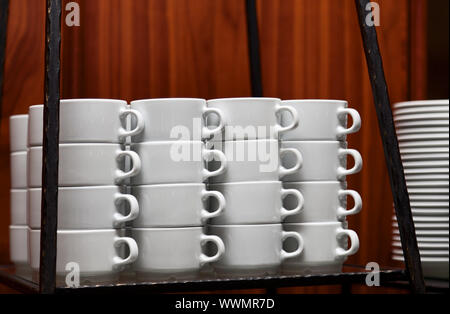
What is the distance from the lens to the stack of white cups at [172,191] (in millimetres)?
609

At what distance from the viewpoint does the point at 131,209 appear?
60cm

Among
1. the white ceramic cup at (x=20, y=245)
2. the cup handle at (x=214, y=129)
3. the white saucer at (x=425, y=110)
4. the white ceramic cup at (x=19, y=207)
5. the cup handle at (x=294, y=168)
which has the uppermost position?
the white saucer at (x=425, y=110)

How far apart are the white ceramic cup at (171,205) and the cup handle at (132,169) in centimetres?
2

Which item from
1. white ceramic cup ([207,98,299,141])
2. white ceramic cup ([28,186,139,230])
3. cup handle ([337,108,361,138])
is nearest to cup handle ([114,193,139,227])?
white ceramic cup ([28,186,139,230])

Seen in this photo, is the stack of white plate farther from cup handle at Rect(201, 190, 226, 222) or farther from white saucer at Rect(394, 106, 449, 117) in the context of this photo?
cup handle at Rect(201, 190, 226, 222)

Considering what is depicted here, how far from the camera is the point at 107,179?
1.99 ft

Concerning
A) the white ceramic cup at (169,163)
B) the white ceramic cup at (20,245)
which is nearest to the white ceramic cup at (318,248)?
the white ceramic cup at (169,163)

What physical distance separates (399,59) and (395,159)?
0.63m

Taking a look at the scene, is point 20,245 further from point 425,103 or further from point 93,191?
point 425,103

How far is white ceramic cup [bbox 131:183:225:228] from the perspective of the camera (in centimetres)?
61

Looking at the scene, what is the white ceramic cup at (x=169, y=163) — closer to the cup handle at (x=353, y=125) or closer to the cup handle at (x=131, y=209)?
the cup handle at (x=131, y=209)

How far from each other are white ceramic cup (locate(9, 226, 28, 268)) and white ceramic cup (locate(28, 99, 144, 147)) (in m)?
0.23

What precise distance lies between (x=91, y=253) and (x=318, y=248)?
21 cm

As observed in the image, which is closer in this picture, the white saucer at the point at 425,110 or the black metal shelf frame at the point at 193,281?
the black metal shelf frame at the point at 193,281
